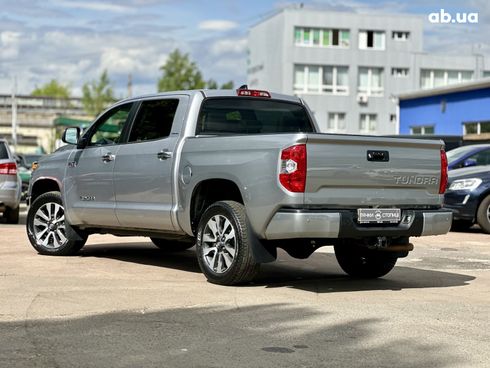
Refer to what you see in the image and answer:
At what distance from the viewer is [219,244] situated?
873 cm

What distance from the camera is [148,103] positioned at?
10016 mm

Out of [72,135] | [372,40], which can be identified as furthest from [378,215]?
[372,40]

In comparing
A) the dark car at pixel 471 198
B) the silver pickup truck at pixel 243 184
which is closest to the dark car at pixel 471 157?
the dark car at pixel 471 198

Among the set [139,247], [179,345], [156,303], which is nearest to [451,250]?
[139,247]

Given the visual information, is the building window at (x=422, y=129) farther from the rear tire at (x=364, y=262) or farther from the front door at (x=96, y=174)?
the rear tire at (x=364, y=262)

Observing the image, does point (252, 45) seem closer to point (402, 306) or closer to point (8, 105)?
point (8, 105)

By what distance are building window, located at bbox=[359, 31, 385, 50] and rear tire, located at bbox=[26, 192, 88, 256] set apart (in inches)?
2434

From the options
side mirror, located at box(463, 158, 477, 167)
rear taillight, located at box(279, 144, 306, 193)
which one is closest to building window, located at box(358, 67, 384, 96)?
side mirror, located at box(463, 158, 477, 167)

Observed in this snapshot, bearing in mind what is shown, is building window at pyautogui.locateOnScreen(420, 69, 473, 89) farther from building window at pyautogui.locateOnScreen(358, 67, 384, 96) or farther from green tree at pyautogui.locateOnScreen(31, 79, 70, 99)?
green tree at pyautogui.locateOnScreen(31, 79, 70, 99)

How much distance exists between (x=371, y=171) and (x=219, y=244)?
157 cm

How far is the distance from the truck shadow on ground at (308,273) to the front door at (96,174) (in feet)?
2.45

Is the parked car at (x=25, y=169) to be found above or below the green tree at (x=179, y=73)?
below

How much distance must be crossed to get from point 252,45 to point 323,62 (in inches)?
409

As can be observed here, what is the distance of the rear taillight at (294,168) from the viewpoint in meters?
7.94
